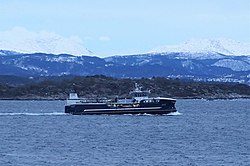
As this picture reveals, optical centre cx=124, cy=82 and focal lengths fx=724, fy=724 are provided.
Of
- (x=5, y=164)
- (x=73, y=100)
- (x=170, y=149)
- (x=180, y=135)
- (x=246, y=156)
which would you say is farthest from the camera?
(x=73, y=100)

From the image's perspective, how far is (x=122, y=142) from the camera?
244 ft

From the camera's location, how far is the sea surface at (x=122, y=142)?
58969mm

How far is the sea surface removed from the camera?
58969 millimetres

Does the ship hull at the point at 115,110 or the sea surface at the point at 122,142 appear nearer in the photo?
the sea surface at the point at 122,142

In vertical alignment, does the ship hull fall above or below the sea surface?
above

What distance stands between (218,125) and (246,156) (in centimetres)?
4104

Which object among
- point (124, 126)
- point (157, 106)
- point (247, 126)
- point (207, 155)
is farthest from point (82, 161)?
point (157, 106)

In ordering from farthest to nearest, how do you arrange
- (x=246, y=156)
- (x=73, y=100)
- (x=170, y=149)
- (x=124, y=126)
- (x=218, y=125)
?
(x=73, y=100), (x=218, y=125), (x=124, y=126), (x=170, y=149), (x=246, y=156)

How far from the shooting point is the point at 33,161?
5759cm

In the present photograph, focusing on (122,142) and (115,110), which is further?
(115,110)

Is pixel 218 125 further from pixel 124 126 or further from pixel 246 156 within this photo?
pixel 246 156

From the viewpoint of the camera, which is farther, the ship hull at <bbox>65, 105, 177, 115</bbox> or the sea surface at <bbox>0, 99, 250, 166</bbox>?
the ship hull at <bbox>65, 105, 177, 115</bbox>

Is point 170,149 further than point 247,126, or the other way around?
point 247,126

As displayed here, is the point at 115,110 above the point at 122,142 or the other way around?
above
